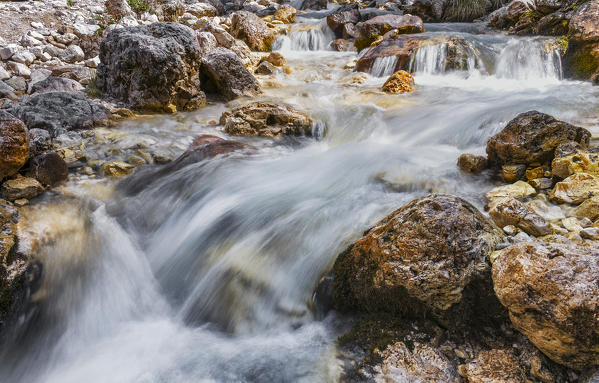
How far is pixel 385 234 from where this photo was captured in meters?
2.27

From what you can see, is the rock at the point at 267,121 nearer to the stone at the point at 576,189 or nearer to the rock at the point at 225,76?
the rock at the point at 225,76

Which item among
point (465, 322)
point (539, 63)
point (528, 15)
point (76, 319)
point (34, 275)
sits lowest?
point (76, 319)

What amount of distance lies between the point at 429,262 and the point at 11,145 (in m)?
4.03

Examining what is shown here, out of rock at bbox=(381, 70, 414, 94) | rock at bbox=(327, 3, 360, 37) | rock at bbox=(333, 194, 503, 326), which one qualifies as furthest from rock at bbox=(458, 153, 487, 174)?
rock at bbox=(327, 3, 360, 37)

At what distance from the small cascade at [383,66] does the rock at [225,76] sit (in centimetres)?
335

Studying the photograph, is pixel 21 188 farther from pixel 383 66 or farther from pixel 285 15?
pixel 285 15

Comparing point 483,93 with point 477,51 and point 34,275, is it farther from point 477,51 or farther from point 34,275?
point 34,275

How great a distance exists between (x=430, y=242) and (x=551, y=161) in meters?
2.02

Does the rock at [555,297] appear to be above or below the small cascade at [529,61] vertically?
below

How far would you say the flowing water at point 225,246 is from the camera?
2344mm

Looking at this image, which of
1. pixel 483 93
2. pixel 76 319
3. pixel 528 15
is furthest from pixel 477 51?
pixel 76 319

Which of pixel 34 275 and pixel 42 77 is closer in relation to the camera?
pixel 34 275

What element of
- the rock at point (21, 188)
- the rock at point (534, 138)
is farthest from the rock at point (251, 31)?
the rock at point (534, 138)

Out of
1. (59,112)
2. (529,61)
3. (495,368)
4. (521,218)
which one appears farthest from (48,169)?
(529,61)
